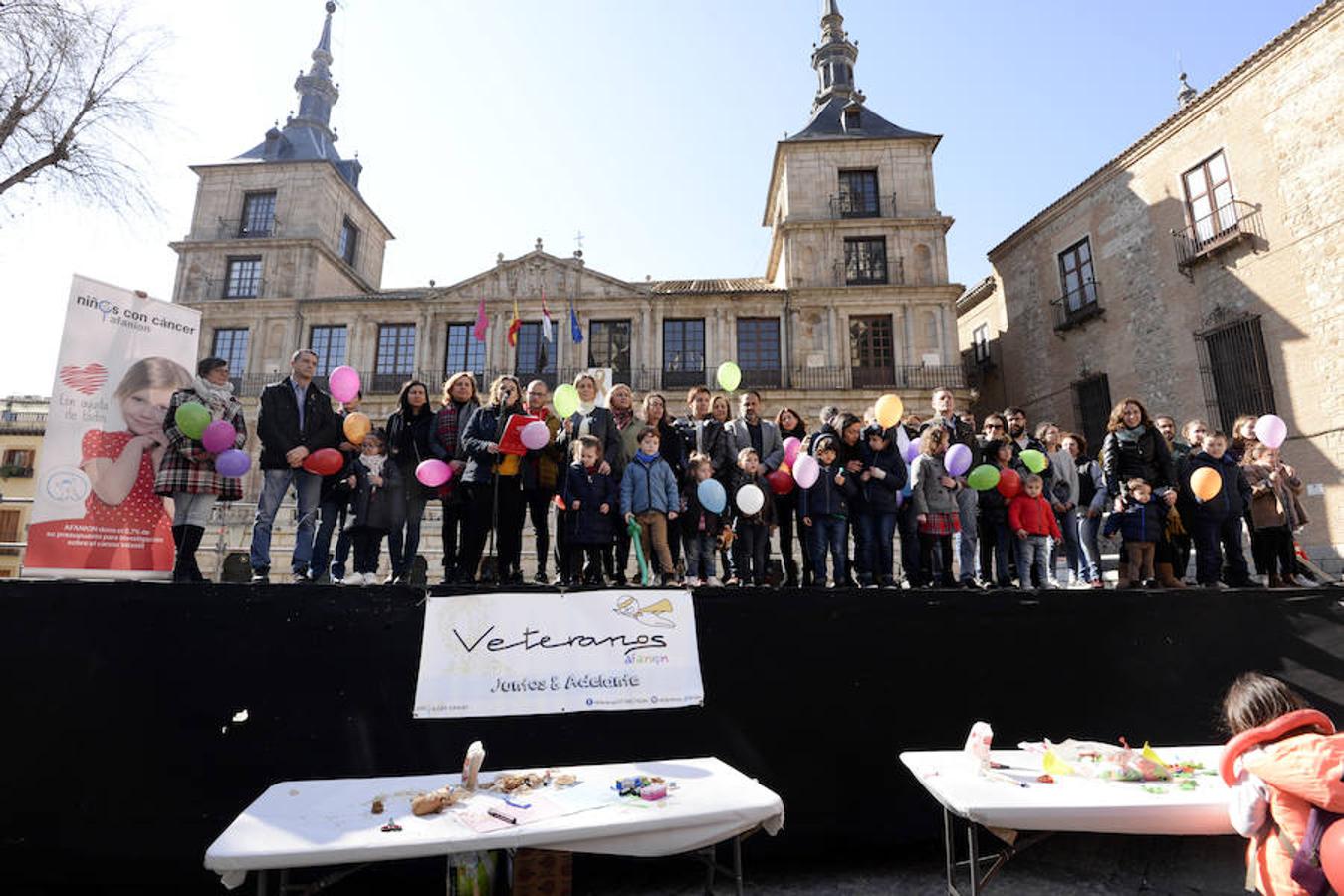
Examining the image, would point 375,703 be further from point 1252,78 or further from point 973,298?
point 973,298

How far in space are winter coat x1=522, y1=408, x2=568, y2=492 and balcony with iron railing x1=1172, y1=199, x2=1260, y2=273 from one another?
60.4ft

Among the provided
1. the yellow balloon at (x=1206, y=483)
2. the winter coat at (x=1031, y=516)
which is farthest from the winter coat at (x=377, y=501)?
the yellow balloon at (x=1206, y=483)

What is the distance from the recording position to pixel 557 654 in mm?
3779

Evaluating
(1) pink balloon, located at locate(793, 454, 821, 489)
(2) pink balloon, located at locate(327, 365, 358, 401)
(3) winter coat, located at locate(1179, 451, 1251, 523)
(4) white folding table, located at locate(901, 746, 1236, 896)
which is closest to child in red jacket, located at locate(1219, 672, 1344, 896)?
(4) white folding table, located at locate(901, 746, 1236, 896)

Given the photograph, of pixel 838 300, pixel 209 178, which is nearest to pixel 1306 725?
pixel 838 300

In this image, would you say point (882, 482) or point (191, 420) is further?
point (882, 482)

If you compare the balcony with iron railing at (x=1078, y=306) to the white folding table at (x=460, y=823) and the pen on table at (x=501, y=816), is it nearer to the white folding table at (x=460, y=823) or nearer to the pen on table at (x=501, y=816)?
the white folding table at (x=460, y=823)

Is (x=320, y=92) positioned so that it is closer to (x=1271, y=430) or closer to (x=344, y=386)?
(x=344, y=386)

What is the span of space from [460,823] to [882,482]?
4524mm

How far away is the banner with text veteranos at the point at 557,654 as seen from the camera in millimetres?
3633

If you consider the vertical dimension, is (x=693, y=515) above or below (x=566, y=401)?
below

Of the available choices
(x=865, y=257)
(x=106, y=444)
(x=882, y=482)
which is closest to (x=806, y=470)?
(x=882, y=482)

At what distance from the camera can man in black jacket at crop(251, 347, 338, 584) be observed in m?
4.97

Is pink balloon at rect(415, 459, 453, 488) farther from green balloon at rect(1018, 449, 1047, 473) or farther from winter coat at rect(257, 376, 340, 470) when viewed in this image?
green balloon at rect(1018, 449, 1047, 473)
